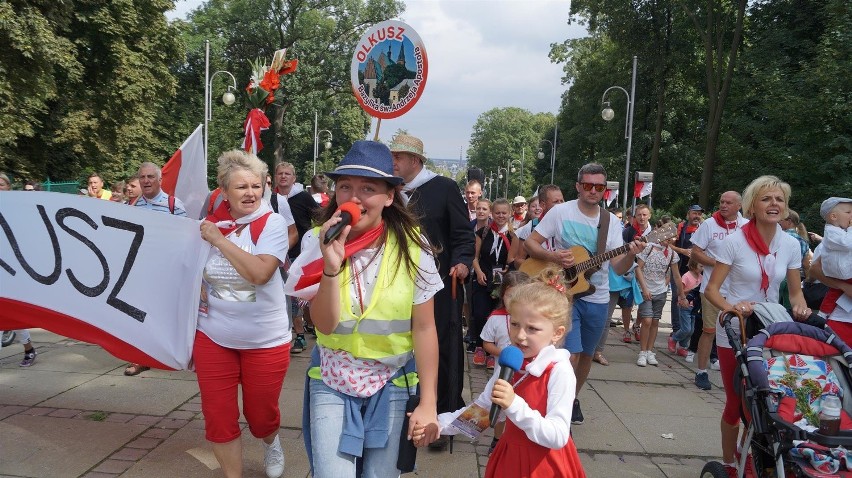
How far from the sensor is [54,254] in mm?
4262

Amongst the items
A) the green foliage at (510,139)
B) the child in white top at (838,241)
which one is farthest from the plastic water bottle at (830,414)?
the green foliage at (510,139)

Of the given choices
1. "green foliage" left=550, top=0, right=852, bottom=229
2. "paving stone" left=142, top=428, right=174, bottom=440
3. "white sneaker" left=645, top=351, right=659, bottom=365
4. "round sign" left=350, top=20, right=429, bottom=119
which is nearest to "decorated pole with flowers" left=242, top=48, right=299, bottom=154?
"round sign" left=350, top=20, right=429, bottom=119

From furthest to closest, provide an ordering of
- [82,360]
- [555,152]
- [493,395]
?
[555,152] < [82,360] < [493,395]

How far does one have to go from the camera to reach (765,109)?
22.7 meters

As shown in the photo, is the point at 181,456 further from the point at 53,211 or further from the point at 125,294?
the point at 53,211

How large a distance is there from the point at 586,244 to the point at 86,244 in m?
3.60

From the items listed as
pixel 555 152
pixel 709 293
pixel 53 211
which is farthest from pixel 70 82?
pixel 555 152

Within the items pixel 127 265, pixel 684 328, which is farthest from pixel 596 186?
pixel 684 328

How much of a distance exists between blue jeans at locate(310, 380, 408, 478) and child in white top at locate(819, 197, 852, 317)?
3.62 m

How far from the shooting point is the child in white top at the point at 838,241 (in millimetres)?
4535

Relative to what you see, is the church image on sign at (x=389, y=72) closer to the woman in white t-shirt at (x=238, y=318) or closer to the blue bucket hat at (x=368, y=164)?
the woman in white t-shirt at (x=238, y=318)

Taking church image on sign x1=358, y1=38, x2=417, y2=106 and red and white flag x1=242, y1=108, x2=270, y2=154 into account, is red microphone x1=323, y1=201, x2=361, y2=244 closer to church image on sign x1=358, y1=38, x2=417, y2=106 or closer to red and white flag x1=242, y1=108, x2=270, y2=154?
church image on sign x1=358, y1=38, x2=417, y2=106

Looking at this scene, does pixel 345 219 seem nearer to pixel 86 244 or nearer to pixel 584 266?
pixel 86 244

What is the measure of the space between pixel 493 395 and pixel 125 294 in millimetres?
2842
